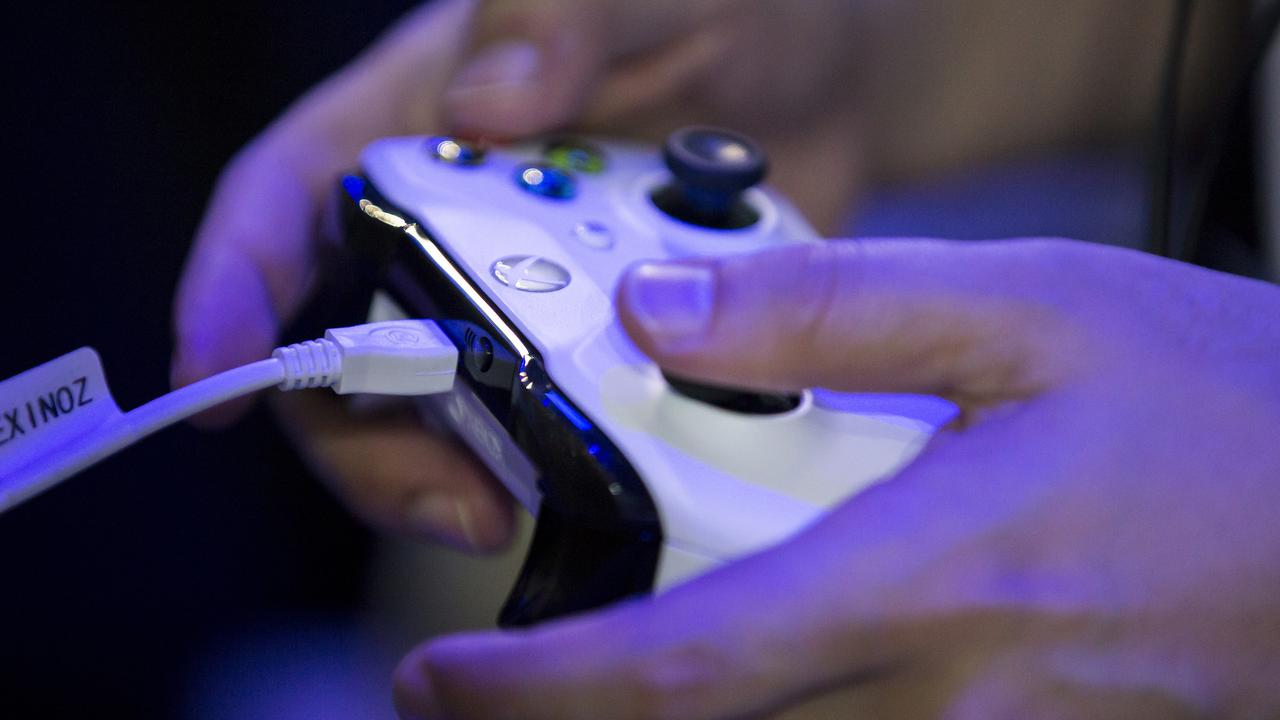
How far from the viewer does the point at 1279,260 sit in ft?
2.18

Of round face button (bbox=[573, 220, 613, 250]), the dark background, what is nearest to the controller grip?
round face button (bbox=[573, 220, 613, 250])

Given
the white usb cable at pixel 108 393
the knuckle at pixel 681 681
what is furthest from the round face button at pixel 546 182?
the knuckle at pixel 681 681

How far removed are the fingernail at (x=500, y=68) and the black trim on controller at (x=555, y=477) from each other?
0.53 ft

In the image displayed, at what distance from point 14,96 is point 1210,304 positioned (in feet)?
2.12

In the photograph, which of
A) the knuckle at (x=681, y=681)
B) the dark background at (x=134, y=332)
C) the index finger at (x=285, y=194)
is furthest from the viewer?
the dark background at (x=134, y=332)

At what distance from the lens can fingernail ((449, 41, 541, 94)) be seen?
1.77 ft

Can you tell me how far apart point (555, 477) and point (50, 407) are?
172 mm

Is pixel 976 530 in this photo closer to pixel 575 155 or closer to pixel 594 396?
pixel 594 396

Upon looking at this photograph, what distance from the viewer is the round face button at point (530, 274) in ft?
1.34

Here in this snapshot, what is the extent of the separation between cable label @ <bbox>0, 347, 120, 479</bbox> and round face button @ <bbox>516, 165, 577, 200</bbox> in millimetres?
205

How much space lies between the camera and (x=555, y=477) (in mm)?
357

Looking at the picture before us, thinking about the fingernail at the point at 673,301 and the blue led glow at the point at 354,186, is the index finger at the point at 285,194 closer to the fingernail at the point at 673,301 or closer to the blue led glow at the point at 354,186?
the blue led glow at the point at 354,186

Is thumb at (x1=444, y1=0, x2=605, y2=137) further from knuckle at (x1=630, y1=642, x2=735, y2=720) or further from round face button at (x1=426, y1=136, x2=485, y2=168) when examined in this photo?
knuckle at (x1=630, y1=642, x2=735, y2=720)

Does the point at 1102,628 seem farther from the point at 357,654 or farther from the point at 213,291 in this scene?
the point at 357,654
